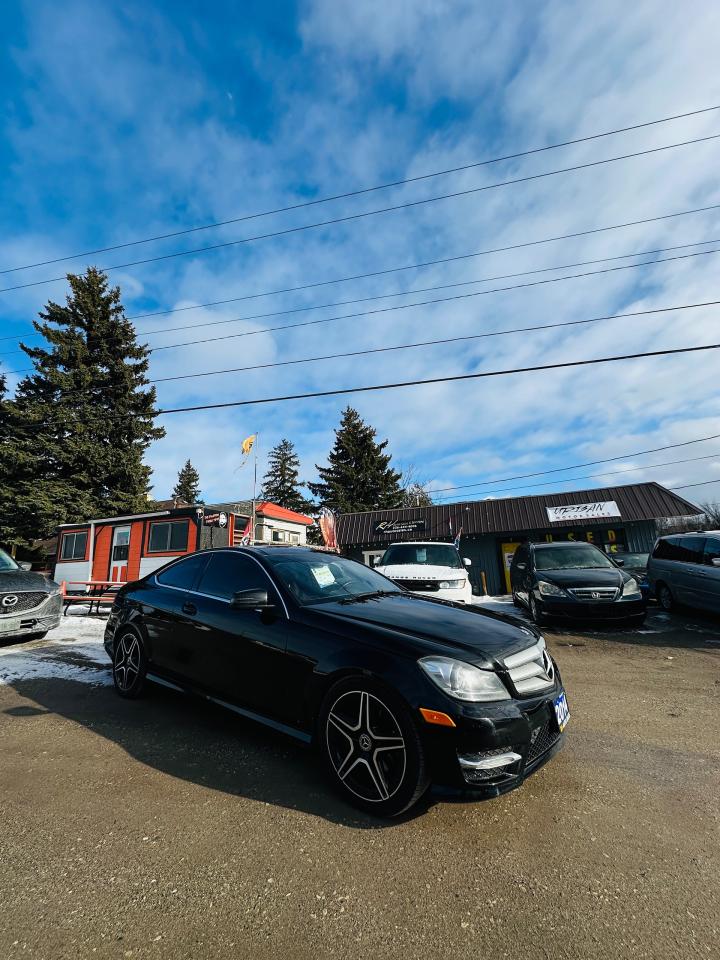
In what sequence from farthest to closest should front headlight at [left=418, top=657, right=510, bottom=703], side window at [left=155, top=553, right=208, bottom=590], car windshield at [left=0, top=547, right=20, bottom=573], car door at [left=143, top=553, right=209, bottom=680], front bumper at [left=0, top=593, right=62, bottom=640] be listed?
car windshield at [left=0, top=547, right=20, bottom=573] < front bumper at [left=0, top=593, right=62, bottom=640] < side window at [left=155, top=553, right=208, bottom=590] < car door at [left=143, top=553, right=209, bottom=680] < front headlight at [left=418, top=657, right=510, bottom=703]

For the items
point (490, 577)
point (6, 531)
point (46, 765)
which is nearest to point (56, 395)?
point (6, 531)

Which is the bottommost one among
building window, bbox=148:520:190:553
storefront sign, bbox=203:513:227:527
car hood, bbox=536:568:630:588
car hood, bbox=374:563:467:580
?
car hood, bbox=536:568:630:588

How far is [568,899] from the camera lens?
1.86m

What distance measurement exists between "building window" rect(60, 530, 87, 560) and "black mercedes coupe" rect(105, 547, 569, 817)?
19221mm

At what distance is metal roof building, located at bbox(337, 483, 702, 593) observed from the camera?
2200 cm

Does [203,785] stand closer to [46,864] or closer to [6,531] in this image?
[46,864]

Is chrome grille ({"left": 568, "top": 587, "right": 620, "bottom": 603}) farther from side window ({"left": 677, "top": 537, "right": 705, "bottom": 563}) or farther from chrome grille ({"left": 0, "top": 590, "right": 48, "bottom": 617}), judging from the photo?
chrome grille ({"left": 0, "top": 590, "right": 48, "bottom": 617})

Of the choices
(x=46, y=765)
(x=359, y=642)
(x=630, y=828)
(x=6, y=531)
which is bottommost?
(x=630, y=828)

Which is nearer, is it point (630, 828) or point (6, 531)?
point (630, 828)

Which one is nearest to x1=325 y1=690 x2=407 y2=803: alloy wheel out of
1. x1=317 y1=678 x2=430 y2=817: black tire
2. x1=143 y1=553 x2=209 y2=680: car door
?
x1=317 y1=678 x2=430 y2=817: black tire

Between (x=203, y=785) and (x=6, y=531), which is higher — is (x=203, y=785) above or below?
below

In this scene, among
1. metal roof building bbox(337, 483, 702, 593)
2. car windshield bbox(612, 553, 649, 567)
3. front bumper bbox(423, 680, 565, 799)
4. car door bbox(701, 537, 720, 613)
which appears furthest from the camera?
metal roof building bbox(337, 483, 702, 593)

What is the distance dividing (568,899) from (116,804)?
2.33 meters

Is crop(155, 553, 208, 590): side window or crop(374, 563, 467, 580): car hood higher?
crop(155, 553, 208, 590): side window
